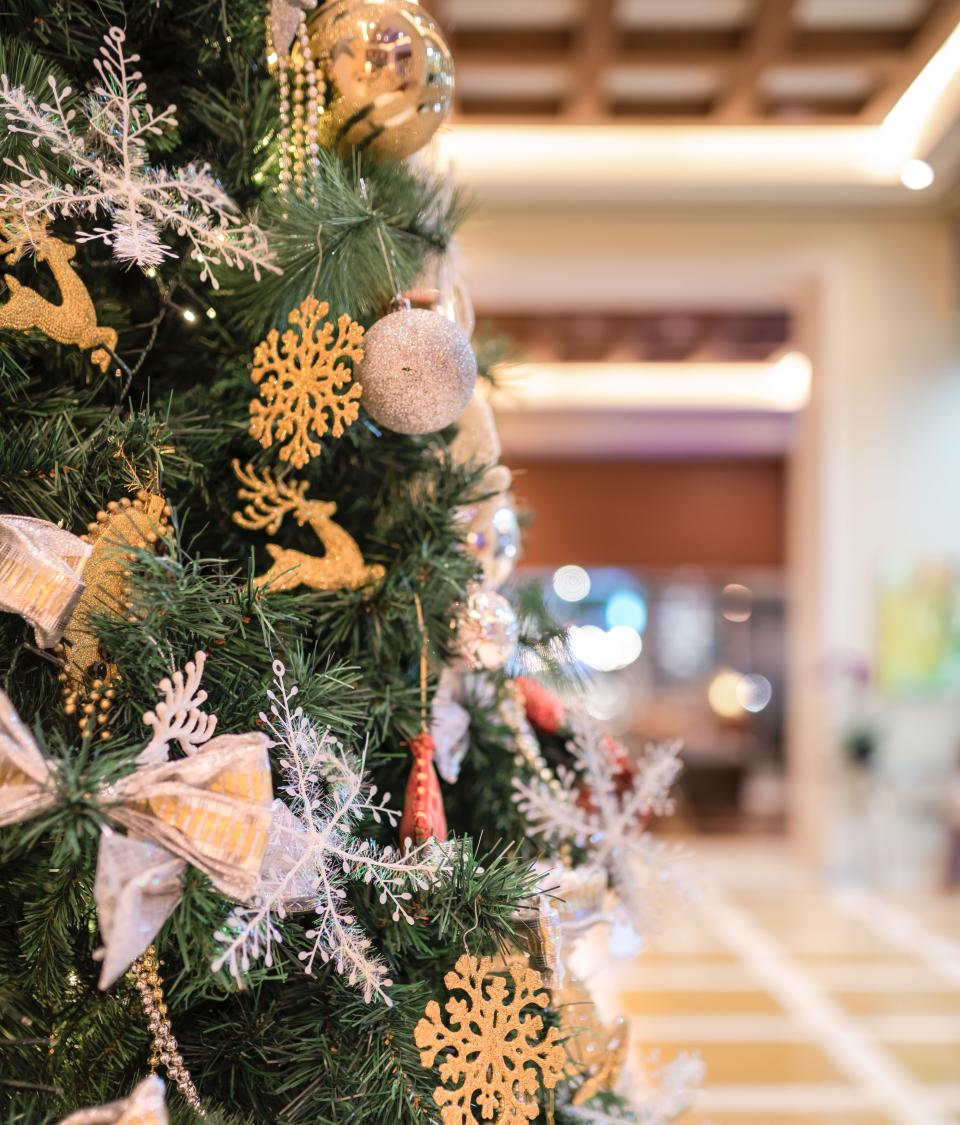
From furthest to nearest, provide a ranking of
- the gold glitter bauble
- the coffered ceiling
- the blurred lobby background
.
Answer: the coffered ceiling, the blurred lobby background, the gold glitter bauble

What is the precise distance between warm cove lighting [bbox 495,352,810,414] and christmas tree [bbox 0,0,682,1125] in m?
6.82

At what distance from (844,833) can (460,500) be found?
187 inches

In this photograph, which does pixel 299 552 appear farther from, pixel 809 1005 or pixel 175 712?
pixel 809 1005

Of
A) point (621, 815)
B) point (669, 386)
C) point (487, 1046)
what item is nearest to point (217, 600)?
point (487, 1046)

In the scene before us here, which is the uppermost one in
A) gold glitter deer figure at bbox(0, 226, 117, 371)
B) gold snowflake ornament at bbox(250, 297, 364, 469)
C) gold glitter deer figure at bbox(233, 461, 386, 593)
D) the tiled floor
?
gold glitter deer figure at bbox(0, 226, 117, 371)

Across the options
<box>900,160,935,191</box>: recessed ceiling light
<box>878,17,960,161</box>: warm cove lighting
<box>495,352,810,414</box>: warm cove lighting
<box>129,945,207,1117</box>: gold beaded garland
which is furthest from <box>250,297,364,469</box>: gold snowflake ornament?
<box>495,352,810,414</box>: warm cove lighting

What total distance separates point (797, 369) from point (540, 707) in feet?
23.4

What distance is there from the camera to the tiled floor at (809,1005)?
7.25ft

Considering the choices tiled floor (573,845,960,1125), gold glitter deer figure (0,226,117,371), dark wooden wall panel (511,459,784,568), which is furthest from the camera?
dark wooden wall panel (511,459,784,568)

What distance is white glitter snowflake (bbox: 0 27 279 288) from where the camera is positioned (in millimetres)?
508

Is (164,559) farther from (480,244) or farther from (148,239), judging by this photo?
(480,244)

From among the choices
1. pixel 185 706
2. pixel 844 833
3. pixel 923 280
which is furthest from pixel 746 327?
pixel 185 706

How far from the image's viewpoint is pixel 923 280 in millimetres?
5062

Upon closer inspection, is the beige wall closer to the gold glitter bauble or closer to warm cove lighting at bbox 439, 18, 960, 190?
warm cove lighting at bbox 439, 18, 960, 190
